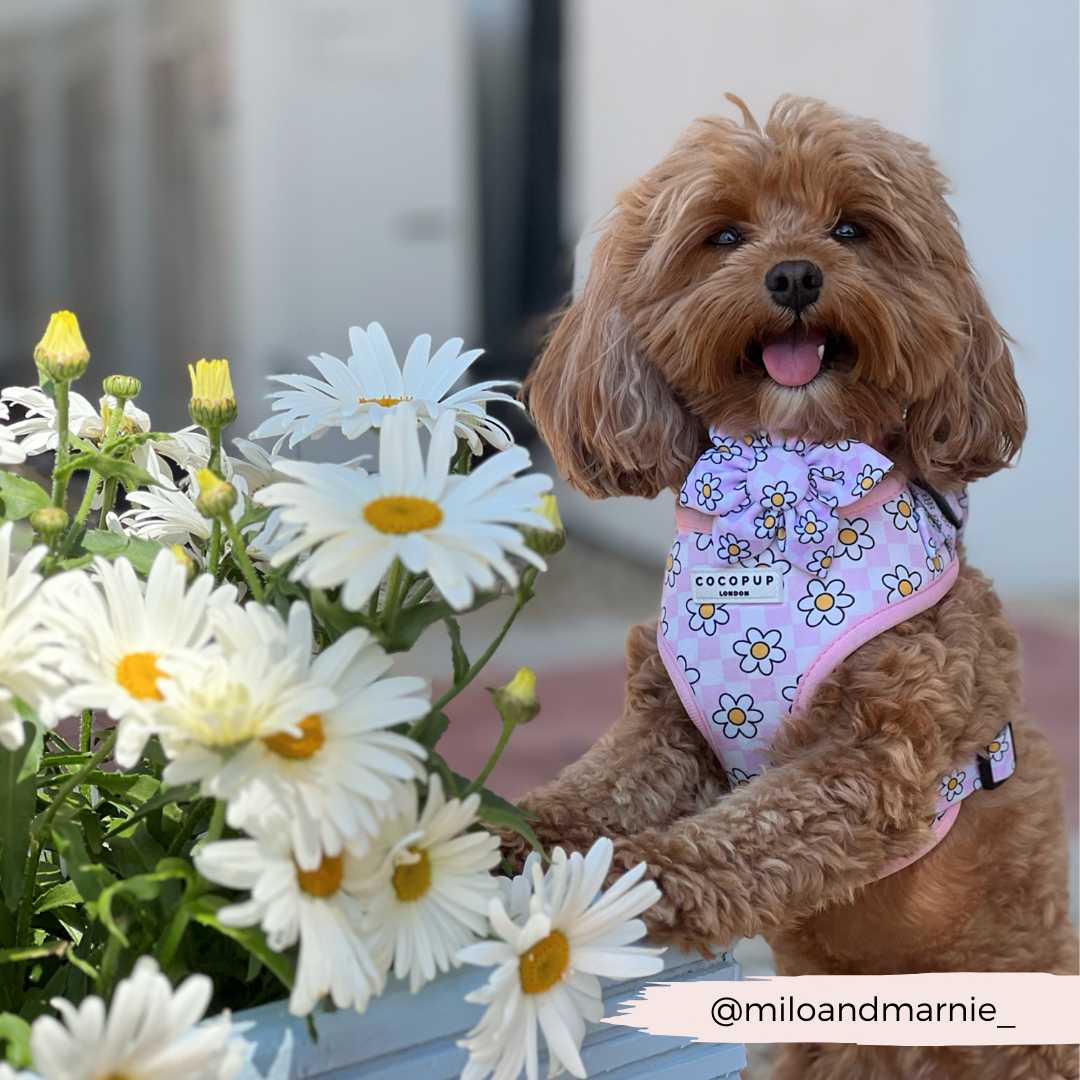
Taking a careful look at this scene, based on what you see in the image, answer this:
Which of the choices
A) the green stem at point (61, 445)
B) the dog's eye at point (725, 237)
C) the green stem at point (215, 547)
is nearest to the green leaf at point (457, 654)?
the green stem at point (215, 547)

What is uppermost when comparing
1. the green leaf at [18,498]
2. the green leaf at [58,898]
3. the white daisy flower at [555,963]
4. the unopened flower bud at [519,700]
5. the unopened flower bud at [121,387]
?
the unopened flower bud at [121,387]

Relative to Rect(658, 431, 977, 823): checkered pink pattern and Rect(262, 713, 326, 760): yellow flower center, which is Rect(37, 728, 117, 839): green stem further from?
Rect(658, 431, 977, 823): checkered pink pattern

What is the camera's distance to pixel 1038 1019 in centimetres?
139

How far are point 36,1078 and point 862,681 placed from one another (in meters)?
0.82

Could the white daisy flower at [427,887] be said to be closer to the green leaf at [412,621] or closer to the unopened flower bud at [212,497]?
the green leaf at [412,621]

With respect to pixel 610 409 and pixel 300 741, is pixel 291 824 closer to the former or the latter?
pixel 300 741

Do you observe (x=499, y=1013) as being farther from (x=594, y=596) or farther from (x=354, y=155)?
(x=354, y=155)

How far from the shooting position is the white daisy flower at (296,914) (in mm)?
755

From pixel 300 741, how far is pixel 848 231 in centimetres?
84

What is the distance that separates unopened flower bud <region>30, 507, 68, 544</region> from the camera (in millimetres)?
902

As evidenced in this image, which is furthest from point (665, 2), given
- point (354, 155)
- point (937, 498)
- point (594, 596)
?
point (937, 498)

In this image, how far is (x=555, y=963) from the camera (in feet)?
2.82

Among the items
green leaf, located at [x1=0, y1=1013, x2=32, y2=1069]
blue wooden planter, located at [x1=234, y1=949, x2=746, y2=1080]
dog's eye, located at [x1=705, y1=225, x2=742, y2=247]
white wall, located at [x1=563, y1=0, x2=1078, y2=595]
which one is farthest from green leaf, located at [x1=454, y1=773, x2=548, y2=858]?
white wall, located at [x1=563, y1=0, x2=1078, y2=595]

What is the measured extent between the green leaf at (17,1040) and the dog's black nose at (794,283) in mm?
903
